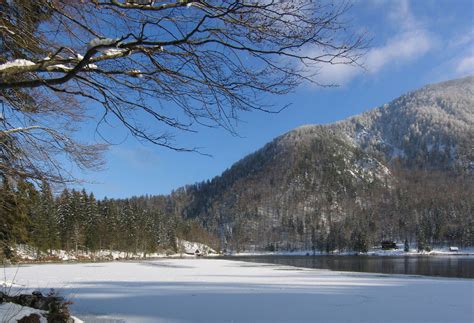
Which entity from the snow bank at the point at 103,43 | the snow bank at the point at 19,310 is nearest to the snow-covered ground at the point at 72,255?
the snow bank at the point at 19,310

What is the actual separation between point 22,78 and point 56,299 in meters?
5.66

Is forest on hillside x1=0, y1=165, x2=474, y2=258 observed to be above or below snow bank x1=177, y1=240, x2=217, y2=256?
above

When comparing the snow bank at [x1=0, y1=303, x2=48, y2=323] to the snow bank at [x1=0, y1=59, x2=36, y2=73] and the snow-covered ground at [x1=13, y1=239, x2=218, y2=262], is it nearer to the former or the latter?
the snow bank at [x1=0, y1=59, x2=36, y2=73]

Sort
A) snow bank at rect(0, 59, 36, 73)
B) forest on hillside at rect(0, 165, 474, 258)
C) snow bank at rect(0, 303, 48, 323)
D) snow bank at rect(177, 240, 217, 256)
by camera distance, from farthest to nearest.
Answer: snow bank at rect(177, 240, 217, 256) < forest on hillside at rect(0, 165, 474, 258) < snow bank at rect(0, 303, 48, 323) < snow bank at rect(0, 59, 36, 73)

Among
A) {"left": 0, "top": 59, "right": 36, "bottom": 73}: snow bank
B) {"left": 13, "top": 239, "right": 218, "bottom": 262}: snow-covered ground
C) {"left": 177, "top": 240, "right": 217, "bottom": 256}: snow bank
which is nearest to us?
{"left": 0, "top": 59, "right": 36, "bottom": 73}: snow bank

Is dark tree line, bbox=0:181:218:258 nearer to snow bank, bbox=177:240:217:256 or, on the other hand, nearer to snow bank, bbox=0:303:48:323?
snow bank, bbox=177:240:217:256

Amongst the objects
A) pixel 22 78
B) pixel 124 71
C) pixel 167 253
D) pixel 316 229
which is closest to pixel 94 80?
pixel 124 71

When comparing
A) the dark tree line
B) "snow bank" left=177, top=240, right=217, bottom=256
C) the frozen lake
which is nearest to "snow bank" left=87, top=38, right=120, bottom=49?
the frozen lake

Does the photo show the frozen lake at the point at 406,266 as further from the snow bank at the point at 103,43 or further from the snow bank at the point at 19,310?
the snow bank at the point at 103,43

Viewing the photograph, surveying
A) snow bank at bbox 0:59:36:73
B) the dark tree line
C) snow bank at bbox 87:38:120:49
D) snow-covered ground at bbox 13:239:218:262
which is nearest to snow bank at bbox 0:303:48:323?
snow bank at bbox 0:59:36:73

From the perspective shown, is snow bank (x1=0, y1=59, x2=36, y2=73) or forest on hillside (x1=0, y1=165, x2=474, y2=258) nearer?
snow bank (x1=0, y1=59, x2=36, y2=73)

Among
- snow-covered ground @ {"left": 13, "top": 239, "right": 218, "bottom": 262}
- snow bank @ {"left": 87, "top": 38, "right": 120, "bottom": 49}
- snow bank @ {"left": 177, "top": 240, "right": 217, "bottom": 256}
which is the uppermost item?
snow bank @ {"left": 87, "top": 38, "right": 120, "bottom": 49}

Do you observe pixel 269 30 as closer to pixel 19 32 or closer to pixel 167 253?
pixel 19 32

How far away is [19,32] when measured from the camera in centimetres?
370
